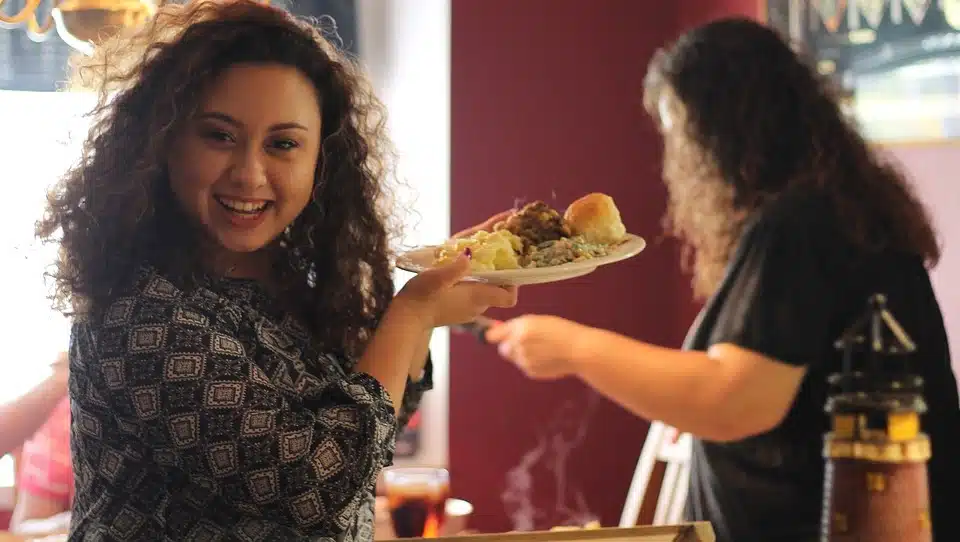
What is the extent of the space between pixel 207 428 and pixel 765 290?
60 centimetres

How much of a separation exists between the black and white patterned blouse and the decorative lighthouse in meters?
0.35

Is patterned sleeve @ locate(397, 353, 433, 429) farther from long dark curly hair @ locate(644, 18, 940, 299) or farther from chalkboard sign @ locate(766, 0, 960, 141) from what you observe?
chalkboard sign @ locate(766, 0, 960, 141)

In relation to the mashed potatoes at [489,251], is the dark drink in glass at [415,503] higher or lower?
lower

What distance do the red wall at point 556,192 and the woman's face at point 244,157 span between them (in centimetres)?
120

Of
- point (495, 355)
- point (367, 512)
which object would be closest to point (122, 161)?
point (367, 512)

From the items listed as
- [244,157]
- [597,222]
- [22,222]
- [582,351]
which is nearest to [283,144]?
[244,157]

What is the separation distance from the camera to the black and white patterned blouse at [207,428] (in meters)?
0.69

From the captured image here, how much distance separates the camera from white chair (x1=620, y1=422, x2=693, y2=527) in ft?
5.57

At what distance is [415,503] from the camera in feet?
4.81

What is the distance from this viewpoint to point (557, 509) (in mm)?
2117

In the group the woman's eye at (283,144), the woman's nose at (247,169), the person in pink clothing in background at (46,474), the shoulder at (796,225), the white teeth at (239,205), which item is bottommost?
the person in pink clothing in background at (46,474)

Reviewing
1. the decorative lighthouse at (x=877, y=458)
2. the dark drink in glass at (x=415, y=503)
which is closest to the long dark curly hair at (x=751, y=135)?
the dark drink in glass at (x=415, y=503)

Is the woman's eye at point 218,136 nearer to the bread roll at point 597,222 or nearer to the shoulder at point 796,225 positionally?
the bread roll at point 597,222

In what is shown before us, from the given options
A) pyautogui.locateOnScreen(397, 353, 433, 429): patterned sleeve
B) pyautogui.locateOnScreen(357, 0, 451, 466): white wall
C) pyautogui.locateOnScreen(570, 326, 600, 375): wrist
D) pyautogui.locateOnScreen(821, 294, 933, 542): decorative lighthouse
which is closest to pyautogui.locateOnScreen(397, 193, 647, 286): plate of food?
pyautogui.locateOnScreen(397, 353, 433, 429): patterned sleeve
